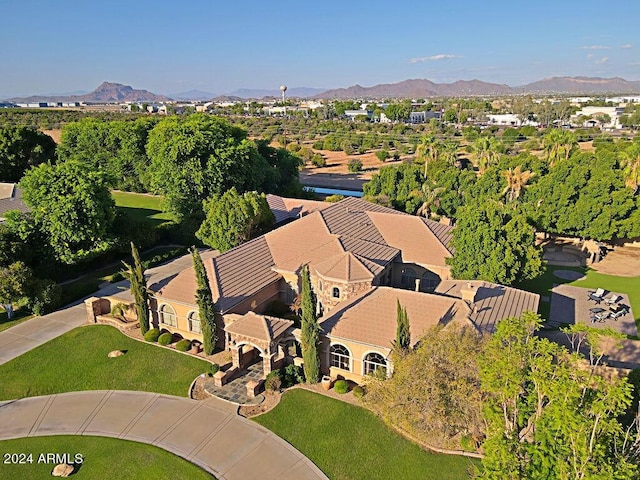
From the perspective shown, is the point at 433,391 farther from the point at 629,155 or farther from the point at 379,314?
the point at 629,155

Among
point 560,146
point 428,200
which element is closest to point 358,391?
point 428,200

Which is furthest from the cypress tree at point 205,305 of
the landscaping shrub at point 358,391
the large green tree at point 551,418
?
the large green tree at point 551,418

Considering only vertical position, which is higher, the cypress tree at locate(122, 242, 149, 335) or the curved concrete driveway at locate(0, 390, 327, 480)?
the cypress tree at locate(122, 242, 149, 335)

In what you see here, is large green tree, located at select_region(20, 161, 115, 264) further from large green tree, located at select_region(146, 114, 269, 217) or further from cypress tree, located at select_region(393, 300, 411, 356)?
cypress tree, located at select_region(393, 300, 411, 356)

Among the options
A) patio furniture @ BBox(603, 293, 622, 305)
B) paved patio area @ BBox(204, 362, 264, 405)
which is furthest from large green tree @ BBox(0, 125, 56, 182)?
patio furniture @ BBox(603, 293, 622, 305)

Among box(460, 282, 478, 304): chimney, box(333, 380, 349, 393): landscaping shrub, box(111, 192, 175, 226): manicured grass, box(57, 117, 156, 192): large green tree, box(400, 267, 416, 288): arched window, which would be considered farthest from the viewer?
box(57, 117, 156, 192): large green tree

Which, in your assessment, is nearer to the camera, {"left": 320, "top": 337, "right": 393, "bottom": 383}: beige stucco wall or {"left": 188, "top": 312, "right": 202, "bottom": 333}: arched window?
{"left": 320, "top": 337, "right": 393, "bottom": 383}: beige stucco wall

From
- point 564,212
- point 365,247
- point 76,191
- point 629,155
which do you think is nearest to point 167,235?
point 76,191
